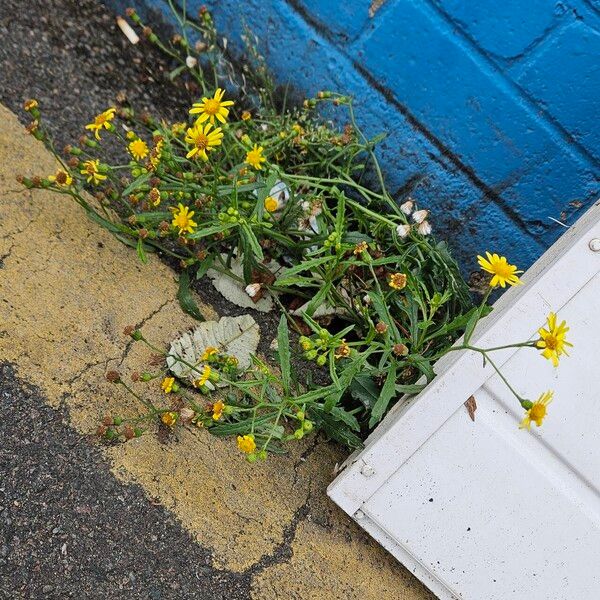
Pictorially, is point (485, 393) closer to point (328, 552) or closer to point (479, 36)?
point (328, 552)

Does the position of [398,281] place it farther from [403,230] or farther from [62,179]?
[62,179]

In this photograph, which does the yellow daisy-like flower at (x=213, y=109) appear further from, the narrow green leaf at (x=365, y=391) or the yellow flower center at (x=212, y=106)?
the narrow green leaf at (x=365, y=391)

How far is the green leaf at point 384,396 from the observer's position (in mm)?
1831

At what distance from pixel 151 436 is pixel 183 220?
1.98 ft

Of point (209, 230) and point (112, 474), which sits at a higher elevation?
point (209, 230)

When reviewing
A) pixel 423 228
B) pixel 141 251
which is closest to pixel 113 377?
pixel 141 251

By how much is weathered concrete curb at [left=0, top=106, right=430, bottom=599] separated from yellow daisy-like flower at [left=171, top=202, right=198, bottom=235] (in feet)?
0.74

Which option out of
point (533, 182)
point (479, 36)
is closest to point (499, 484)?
point (533, 182)

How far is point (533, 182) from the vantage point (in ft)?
7.59

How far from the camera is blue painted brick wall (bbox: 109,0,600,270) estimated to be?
2.13 meters

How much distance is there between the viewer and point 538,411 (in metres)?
1.58

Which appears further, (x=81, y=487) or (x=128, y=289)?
(x=128, y=289)

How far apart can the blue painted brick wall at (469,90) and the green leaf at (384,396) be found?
0.83 meters

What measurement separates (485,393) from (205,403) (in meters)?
0.76
